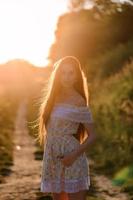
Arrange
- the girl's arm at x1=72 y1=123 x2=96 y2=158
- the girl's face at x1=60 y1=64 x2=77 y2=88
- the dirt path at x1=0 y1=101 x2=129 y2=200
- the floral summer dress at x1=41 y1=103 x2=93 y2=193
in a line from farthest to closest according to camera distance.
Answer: the dirt path at x1=0 y1=101 x2=129 y2=200 < the girl's face at x1=60 y1=64 x2=77 y2=88 < the floral summer dress at x1=41 y1=103 x2=93 y2=193 < the girl's arm at x1=72 y1=123 x2=96 y2=158

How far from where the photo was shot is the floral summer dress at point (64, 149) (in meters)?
5.28

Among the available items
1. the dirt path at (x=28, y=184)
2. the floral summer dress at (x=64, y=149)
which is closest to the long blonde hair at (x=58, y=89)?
the floral summer dress at (x=64, y=149)

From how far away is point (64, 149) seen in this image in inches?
207

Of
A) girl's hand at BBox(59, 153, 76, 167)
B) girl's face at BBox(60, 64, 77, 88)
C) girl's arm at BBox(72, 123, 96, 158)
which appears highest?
girl's face at BBox(60, 64, 77, 88)

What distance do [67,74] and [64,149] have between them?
68 cm

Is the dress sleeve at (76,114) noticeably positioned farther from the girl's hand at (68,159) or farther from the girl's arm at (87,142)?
the girl's hand at (68,159)

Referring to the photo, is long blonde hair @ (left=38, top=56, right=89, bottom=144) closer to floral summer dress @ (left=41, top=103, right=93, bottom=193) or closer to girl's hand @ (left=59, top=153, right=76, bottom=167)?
floral summer dress @ (left=41, top=103, right=93, bottom=193)

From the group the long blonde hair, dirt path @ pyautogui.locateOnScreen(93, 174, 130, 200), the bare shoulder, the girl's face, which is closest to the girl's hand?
the long blonde hair

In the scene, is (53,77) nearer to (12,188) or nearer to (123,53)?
(12,188)

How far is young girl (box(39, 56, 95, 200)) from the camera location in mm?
5266

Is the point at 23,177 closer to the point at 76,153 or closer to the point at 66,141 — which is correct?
the point at 66,141

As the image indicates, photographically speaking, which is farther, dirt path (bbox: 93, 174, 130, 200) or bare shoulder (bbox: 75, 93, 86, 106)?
dirt path (bbox: 93, 174, 130, 200)

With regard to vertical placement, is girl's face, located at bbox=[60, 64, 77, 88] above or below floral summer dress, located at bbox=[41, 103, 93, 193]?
above

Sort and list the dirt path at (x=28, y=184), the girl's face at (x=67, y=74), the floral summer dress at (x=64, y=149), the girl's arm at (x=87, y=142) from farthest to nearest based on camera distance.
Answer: the dirt path at (x=28, y=184) < the girl's face at (x=67, y=74) < the floral summer dress at (x=64, y=149) < the girl's arm at (x=87, y=142)
